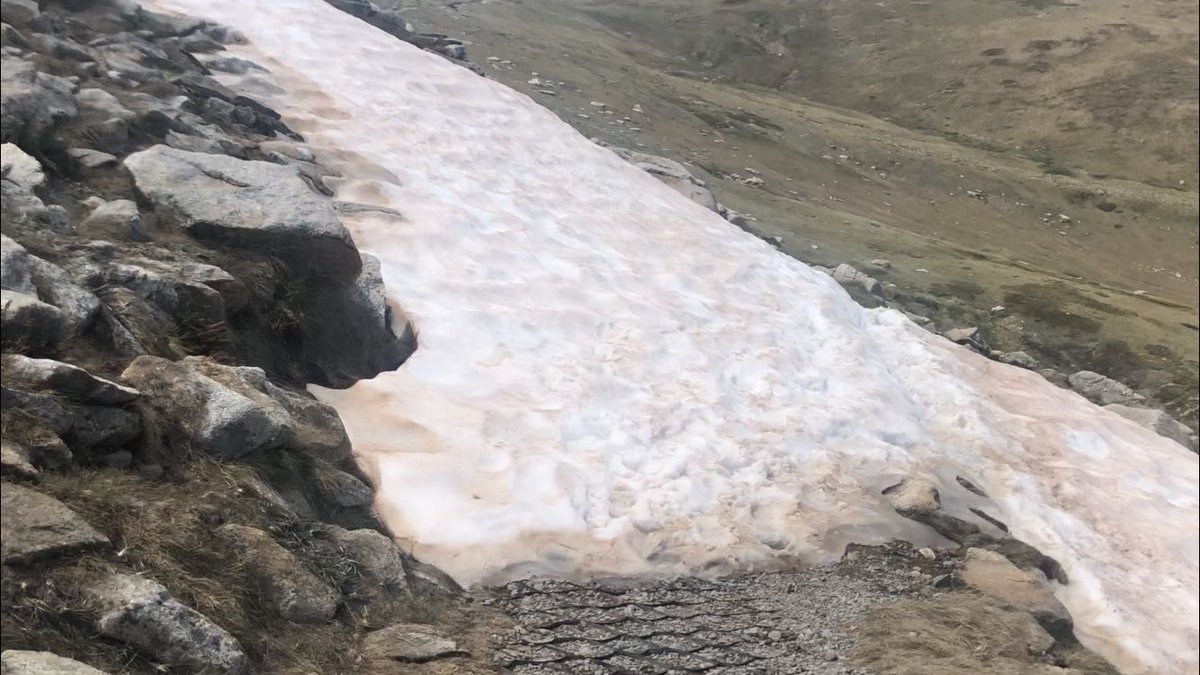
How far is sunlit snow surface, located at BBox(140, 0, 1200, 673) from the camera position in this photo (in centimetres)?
1437

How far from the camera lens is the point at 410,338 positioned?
56.2ft

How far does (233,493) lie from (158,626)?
223 cm

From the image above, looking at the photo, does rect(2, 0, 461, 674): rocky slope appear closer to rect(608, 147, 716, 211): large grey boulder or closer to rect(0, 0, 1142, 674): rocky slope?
rect(0, 0, 1142, 674): rocky slope

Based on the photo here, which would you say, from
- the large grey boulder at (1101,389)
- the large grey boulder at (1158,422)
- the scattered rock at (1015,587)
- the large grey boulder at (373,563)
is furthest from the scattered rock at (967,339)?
the large grey boulder at (373,563)

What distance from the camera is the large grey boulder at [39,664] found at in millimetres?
6047

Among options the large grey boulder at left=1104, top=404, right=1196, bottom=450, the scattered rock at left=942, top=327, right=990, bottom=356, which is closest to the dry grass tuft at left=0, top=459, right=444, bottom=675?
the large grey boulder at left=1104, top=404, right=1196, bottom=450

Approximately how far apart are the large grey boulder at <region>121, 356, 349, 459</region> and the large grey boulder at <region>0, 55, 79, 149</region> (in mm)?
4557

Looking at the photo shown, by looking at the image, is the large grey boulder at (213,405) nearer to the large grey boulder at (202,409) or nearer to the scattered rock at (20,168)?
the large grey boulder at (202,409)

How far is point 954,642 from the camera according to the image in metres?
13.3

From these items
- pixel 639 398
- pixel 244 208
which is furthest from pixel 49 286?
pixel 639 398

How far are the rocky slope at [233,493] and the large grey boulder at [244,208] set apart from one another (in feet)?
0.14

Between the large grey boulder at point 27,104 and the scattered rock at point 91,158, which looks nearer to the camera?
the large grey boulder at point 27,104

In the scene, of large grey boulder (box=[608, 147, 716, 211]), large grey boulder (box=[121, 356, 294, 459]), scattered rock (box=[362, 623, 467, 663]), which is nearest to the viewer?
scattered rock (box=[362, 623, 467, 663])

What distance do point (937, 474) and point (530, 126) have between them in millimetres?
18739
